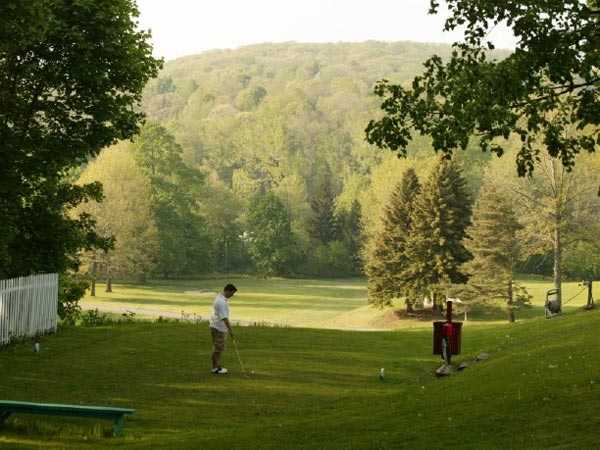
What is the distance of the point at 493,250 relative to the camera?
64562 millimetres

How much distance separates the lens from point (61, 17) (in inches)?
1154

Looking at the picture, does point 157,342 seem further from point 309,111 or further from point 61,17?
point 309,111

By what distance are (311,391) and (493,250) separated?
1799 inches

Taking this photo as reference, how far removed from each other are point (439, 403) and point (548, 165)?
50.2 meters

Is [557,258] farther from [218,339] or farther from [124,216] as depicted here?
[218,339]

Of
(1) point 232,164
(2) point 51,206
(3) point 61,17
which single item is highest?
(1) point 232,164

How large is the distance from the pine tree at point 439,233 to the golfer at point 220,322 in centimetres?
4579

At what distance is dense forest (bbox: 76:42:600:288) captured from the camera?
276 feet

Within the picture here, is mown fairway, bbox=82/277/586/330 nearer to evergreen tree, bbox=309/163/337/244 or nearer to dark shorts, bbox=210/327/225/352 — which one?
evergreen tree, bbox=309/163/337/244

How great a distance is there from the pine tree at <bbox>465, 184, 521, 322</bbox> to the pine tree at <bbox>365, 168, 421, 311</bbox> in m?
6.97

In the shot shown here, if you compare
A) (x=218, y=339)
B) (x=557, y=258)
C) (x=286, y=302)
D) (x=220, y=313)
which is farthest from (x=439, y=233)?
(x=220, y=313)

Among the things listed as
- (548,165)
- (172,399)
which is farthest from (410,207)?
(172,399)

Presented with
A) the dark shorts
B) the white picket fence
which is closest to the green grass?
the white picket fence

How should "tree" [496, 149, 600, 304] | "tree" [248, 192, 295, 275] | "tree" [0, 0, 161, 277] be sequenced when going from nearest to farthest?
"tree" [0, 0, 161, 277] < "tree" [496, 149, 600, 304] < "tree" [248, 192, 295, 275]
